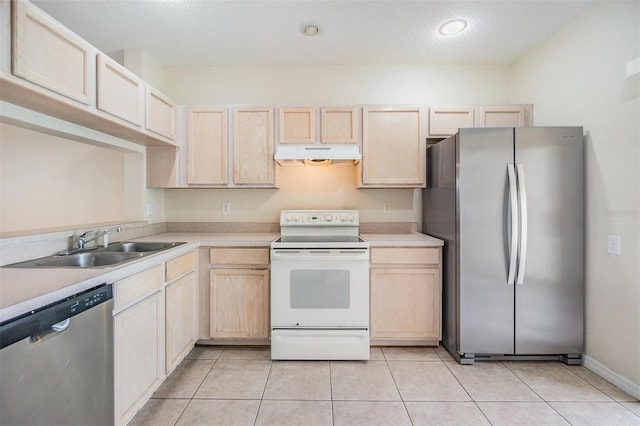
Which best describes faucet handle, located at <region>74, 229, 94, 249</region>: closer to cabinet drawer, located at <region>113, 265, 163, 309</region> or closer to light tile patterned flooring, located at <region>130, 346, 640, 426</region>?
cabinet drawer, located at <region>113, 265, 163, 309</region>

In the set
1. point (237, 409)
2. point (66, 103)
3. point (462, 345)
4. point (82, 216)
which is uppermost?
point (66, 103)

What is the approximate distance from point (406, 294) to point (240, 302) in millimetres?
1395

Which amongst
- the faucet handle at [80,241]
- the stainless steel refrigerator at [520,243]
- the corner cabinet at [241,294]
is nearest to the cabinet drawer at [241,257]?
the corner cabinet at [241,294]

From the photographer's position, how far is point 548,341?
7.09 feet

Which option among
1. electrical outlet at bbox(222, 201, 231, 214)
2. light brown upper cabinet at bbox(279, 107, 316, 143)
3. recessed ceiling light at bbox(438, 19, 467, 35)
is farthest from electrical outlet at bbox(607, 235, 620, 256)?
electrical outlet at bbox(222, 201, 231, 214)

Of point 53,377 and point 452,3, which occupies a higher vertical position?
point 452,3

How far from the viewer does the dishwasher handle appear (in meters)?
0.91

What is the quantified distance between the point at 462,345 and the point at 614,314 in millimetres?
1000

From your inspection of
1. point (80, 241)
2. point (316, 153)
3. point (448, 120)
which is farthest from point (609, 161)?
point (80, 241)

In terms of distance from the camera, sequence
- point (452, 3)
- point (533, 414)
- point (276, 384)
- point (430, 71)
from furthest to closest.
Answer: point (430, 71) → point (452, 3) → point (276, 384) → point (533, 414)

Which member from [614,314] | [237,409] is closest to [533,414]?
[614,314]

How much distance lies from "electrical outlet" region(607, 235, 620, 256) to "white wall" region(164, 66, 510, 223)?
143 centimetres

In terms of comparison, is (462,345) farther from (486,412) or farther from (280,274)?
(280,274)

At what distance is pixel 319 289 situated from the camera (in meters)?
2.27
